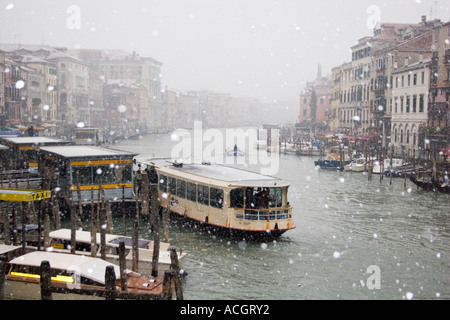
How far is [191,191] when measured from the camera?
16.3 m

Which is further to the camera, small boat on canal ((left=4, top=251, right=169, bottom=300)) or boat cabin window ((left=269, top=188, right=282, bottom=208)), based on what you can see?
boat cabin window ((left=269, top=188, right=282, bottom=208))

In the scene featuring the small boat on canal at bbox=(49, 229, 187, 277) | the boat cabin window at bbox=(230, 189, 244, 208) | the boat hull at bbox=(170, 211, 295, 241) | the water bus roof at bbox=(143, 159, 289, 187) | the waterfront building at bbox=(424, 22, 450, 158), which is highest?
the waterfront building at bbox=(424, 22, 450, 158)

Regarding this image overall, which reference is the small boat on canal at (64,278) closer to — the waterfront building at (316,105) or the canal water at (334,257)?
the canal water at (334,257)

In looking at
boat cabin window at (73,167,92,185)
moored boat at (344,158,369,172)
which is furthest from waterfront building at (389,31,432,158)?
boat cabin window at (73,167,92,185)

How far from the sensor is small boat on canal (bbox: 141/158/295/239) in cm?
1425

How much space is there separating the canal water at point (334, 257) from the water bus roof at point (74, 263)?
212 centimetres

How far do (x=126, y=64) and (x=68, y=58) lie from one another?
121 ft

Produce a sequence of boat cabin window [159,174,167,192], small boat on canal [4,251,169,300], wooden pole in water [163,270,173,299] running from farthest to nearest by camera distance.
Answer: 1. boat cabin window [159,174,167,192]
2. small boat on canal [4,251,169,300]
3. wooden pole in water [163,270,173,299]

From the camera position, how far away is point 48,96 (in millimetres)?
57969

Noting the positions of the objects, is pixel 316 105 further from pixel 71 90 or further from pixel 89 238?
pixel 89 238

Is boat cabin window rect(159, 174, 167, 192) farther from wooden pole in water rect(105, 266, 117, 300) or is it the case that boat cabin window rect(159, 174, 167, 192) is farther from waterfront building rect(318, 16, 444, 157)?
waterfront building rect(318, 16, 444, 157)

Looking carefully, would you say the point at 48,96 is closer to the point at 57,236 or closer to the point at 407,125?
the point at 407,125

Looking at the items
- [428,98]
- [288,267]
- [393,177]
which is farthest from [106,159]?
[428,98]

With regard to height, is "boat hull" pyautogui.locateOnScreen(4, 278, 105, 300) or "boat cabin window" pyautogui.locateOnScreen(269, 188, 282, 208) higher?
"boat cabin window" pyautogui.locateOnScreen(269, 188, 282, 208)
